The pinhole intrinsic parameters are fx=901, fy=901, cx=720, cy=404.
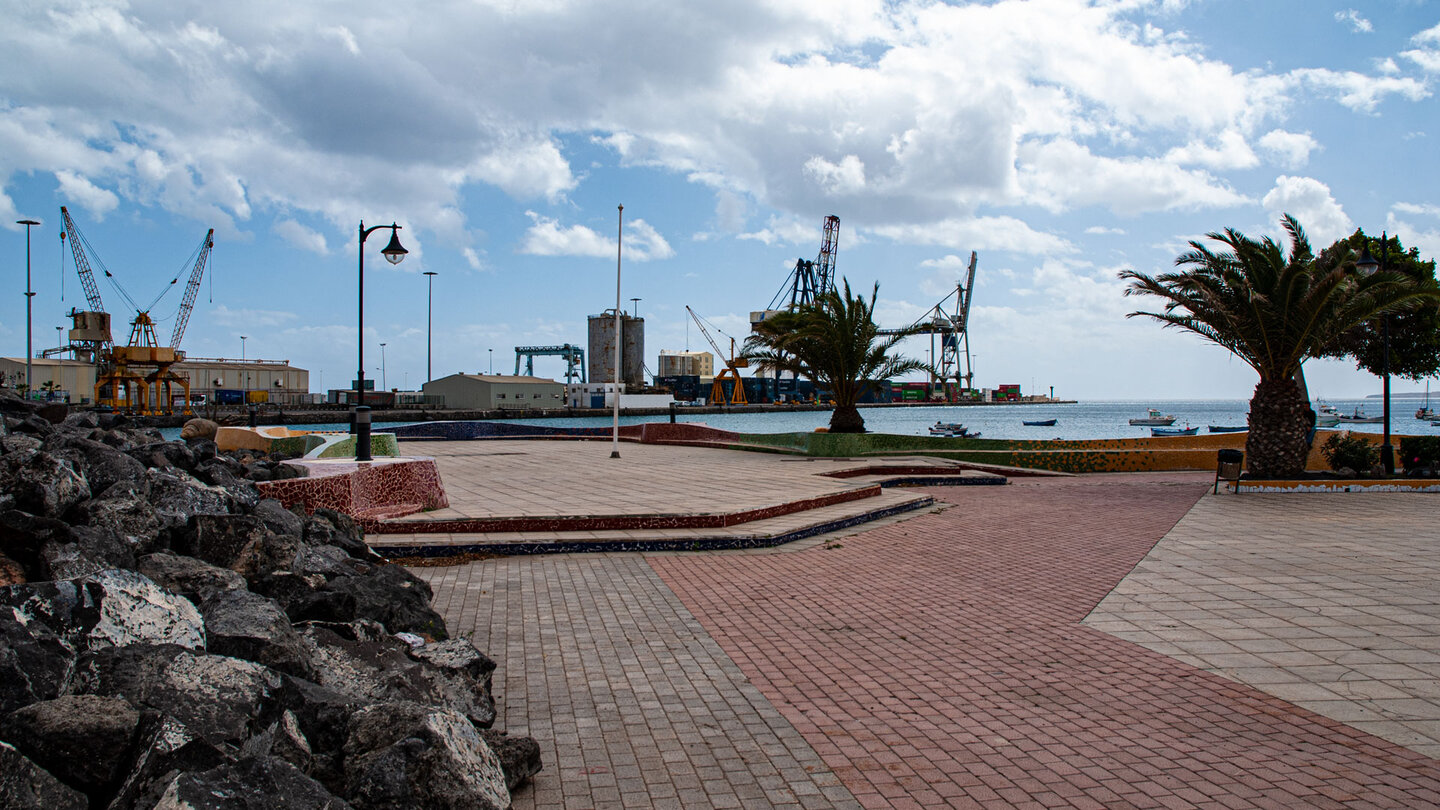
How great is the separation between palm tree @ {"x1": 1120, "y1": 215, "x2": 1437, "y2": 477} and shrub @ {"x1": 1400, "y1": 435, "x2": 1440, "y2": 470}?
1684 mm

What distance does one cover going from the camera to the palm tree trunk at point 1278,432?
15398 millimetres

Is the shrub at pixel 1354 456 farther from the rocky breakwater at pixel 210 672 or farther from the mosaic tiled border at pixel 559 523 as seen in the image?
the rocky breakwater at pixel 210 672

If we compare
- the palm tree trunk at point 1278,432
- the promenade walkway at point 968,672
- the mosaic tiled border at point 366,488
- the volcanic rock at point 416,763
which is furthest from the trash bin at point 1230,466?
the volcanic rock at point 416,763

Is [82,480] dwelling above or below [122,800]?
above

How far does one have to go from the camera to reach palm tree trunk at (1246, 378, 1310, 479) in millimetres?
15398

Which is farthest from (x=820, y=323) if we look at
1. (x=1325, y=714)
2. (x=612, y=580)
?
(x=1325, y=714)

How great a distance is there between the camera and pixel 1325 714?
14.1ft

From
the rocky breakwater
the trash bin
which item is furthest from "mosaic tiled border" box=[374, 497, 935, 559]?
the trash bin

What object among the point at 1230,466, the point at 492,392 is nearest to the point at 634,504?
the point at 1230,466

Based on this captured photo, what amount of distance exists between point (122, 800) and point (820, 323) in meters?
20.6

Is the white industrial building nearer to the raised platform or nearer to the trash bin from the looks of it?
the raised platform

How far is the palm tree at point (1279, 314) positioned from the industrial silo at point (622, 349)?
104536mm

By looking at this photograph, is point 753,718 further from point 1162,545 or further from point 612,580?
point 1162,545

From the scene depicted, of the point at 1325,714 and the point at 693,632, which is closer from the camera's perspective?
A: the point at 1325,714
